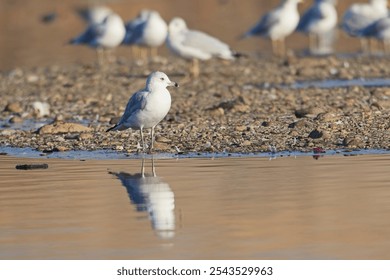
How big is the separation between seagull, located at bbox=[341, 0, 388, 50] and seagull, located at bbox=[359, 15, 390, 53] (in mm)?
811

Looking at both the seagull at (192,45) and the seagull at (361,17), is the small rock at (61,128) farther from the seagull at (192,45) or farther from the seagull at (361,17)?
the seagull at (361,17)

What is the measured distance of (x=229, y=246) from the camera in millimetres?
7414

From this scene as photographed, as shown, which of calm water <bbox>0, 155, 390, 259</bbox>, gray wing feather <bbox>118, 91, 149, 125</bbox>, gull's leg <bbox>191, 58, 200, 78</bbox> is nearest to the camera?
calm water <bbox>0, 155, 390, 259</bbox>

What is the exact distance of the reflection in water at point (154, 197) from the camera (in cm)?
818

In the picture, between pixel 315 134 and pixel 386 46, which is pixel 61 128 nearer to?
pixel 315 134

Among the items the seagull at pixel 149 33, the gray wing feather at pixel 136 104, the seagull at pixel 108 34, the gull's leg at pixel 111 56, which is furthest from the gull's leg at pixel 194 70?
the gray wing feather at pixel 136 104

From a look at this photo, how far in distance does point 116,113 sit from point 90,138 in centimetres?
253

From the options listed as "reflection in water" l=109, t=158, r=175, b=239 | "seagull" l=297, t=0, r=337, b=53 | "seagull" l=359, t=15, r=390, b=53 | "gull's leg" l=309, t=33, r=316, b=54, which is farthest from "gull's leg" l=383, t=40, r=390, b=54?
"reflection in water" l=109, t=158, r=175, b=239

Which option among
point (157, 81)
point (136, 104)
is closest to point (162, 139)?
point (136, 104)

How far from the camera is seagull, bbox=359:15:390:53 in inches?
953

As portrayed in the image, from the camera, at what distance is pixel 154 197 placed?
935cm

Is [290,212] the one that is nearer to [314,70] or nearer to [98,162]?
[98,162]

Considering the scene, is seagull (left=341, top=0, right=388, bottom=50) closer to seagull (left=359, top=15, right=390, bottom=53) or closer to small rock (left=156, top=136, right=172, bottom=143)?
seagull (left=359, top=15, right=390, bottom=53)
